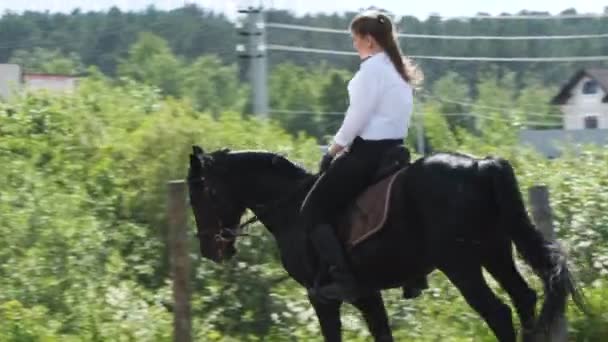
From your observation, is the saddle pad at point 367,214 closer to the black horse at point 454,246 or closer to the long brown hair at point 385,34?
the black horse at point 454,246

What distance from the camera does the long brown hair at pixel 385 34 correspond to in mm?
9719

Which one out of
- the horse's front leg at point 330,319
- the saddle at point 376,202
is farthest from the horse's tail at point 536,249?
the horse's front leg at point 330,319

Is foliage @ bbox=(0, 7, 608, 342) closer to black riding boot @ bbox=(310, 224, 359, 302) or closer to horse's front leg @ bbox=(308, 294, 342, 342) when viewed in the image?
horse's front leg @ bbox=(308, 294, 342, 342)

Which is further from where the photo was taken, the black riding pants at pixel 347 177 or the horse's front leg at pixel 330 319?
the horse's front leg at pixel 330 319

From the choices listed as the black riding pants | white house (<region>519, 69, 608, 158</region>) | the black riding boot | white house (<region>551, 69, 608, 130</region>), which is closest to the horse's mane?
the black riding pants

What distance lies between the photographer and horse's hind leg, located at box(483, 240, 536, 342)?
31.1ft

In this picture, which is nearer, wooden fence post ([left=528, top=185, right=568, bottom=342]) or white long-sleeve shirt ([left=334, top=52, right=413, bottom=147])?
white long-sleeve shirt ([left=334, top=52, right=413, bottom=147])

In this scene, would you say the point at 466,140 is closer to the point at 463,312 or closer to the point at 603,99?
the point at 463,312

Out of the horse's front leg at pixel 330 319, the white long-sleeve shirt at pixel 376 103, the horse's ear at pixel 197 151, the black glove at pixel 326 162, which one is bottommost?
the horse's front leg at pixel 330 319

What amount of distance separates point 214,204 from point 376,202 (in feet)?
5.73

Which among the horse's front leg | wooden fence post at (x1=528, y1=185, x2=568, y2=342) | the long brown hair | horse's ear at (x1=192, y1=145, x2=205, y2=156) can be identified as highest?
the long brown hair

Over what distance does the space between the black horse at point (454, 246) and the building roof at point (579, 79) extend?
76876mm

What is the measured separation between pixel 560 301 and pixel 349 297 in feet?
5.07

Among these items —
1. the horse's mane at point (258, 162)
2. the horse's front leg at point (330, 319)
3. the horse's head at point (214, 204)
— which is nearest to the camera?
the horse's front leg at point (330, 319)
